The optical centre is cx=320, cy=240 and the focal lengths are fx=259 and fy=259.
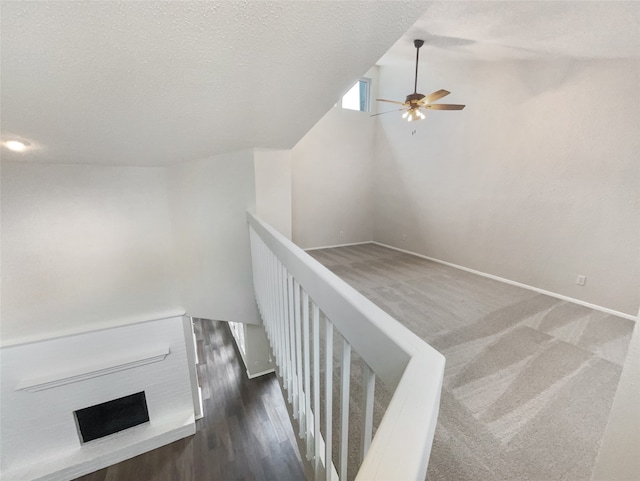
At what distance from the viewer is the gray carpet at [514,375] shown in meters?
1.27

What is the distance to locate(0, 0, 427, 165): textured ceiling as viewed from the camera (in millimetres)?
842

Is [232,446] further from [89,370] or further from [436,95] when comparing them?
[436,95]

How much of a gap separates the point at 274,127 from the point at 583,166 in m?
3.35

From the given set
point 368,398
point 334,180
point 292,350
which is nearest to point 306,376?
point 292,350

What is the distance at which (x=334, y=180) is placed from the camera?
5.51 metres

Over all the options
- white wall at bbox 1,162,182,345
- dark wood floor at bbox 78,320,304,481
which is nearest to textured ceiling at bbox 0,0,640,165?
white wall at bbox 1,162,182,345

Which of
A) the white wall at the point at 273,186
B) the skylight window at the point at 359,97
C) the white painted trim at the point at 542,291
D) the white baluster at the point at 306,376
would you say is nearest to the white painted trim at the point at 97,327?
the white wall at the point at 273,186

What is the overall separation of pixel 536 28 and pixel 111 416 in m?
6.33

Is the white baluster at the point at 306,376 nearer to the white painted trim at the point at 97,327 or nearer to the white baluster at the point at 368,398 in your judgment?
the white baluster at the point at 368,398

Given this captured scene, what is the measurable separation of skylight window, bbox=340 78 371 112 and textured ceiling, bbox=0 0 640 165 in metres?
3.12

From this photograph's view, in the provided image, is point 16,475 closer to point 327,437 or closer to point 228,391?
point 228,391

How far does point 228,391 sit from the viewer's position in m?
4.11

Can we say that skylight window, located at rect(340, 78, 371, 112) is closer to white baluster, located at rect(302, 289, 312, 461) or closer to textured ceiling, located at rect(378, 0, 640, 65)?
textured ceiling, located at rect(378, 0, 640, 65)

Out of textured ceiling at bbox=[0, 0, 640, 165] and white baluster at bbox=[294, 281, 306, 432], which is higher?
textured ceiling at bbox=[0, 0, 640, 165]
